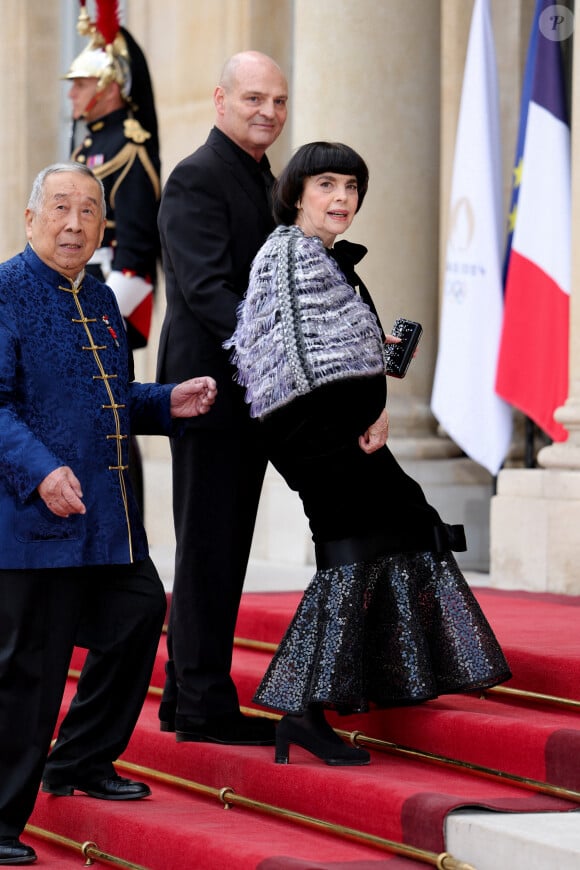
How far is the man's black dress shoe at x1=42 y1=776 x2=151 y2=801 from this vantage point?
4184mm

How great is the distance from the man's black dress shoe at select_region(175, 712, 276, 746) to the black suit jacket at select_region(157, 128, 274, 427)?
800 millimetres

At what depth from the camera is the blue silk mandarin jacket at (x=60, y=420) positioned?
3.80m

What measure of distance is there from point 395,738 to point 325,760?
315mm

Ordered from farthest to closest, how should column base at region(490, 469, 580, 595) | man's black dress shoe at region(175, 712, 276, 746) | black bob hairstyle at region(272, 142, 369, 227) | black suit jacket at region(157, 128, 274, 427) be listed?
column base at region(490, 469, 580, 595), man's black dress shoe at region(175, 712, 276, 746), black suit jacket at region(157, 128, 274, 427), black bob hairstyle at region(272, 142, 369, 227)

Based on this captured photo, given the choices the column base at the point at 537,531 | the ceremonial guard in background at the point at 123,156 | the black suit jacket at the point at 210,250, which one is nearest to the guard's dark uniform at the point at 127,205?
the ceremonial guard in background at the point at 123,156

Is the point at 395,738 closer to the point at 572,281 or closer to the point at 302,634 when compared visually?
the point at 302,634

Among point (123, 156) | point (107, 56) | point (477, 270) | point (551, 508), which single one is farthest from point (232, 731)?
point (477, 270)

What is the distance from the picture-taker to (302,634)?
4.21 meters

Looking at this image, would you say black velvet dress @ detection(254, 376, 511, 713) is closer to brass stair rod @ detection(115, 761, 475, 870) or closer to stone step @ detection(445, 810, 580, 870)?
brass stair rod @ detection(115, 761, 475, 870)

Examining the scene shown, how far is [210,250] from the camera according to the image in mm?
4371

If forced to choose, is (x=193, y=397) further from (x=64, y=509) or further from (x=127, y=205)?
(x=127, y=205)

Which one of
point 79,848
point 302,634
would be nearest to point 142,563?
point 302,634

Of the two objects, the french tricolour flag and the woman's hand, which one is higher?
the french tricolour flag

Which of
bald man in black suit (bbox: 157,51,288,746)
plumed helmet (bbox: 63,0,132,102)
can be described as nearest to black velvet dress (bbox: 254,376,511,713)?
bald man in black suit (bbox: 157,51,288,746)
